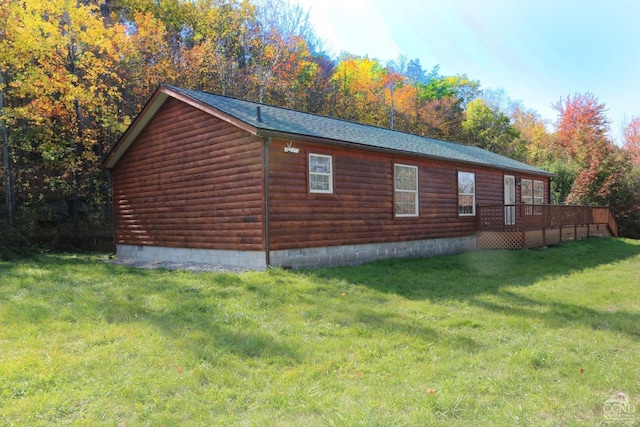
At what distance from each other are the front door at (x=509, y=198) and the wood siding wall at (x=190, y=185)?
36.0 feet

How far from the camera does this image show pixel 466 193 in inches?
606

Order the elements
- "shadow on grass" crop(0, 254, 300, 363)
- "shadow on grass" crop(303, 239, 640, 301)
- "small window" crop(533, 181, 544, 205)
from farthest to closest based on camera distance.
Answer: "small window" crop(533, 181, 544, 205)
"shadow on grass" crop(303, 239, 640, 301)
"shadow on grass" crop(0, 254, 300, 363)

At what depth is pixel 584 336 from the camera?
507cm

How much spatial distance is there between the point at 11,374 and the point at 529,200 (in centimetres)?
1961

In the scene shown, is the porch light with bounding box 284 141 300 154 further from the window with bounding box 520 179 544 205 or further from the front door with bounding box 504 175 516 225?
the window with bounding box 520 179 544 205

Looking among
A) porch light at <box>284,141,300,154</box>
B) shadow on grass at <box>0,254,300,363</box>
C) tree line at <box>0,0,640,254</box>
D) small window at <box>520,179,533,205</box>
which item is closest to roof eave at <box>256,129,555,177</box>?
porch light at <box>284,141,300,154</box>

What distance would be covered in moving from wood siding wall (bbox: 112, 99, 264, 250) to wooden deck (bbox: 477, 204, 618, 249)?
907 cm

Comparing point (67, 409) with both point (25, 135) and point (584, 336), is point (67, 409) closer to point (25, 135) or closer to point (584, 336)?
point (584, 336)

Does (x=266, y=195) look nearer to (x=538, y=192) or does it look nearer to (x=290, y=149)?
(x=290, y=149)

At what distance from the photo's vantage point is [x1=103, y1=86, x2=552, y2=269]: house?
9961 mm

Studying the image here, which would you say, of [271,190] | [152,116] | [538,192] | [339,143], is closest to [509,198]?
[538,192]

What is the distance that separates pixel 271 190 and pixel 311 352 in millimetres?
5698

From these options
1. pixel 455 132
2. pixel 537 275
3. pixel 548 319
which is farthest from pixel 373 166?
pixel 455 132

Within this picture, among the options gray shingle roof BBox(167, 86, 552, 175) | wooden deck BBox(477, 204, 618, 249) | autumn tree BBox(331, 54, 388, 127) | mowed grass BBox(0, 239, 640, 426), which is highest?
autumn tree BBox(331, 54, 388, 127)
